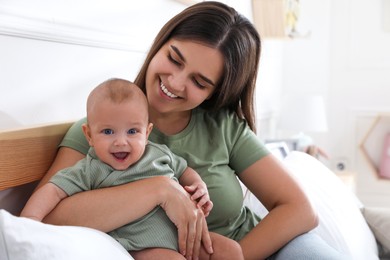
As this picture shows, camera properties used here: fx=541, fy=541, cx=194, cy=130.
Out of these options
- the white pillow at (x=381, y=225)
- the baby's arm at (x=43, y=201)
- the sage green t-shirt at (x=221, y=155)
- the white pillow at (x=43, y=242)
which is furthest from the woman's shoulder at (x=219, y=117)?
the white pillow at (x=381, y=225)

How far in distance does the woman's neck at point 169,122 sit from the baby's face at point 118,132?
27 centimetres

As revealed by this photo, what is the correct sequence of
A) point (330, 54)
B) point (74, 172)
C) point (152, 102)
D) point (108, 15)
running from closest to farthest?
point (74, 172) < point (152, 102) < point (108, 15) < point (330, 54)

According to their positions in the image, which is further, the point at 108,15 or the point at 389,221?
the point at 389,221

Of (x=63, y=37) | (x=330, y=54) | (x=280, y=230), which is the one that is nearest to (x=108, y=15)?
(x=63, y=37)

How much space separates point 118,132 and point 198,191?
0.22 m

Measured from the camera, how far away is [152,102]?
1.27 metres

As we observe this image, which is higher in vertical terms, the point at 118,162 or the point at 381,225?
the point at 118,162

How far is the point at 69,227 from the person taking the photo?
0.84 meters

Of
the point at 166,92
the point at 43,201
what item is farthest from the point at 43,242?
the point at 166,92

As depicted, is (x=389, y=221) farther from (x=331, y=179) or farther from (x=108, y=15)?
(x=108, y=15)

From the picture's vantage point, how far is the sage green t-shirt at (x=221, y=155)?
1310 millimetres

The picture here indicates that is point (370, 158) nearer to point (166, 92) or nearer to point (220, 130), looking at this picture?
point (220, 130)

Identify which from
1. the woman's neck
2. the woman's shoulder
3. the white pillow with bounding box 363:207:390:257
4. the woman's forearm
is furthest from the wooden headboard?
the white pillow with bounding box 363:207:390:257

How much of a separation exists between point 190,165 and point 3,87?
1.52 ft
